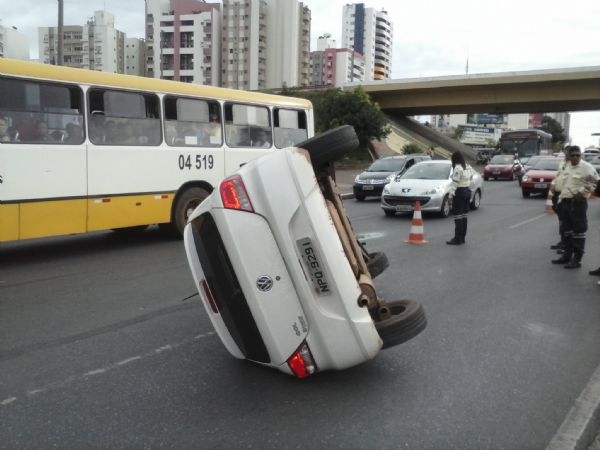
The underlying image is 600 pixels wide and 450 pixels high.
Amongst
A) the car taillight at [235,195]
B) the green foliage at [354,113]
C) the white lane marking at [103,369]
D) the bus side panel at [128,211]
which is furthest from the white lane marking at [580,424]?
the green foliage at [354,113]

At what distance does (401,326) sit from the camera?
149 inches

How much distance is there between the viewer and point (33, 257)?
28.5ft

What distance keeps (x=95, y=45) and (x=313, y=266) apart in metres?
124

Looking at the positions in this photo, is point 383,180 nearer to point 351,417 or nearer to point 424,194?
point 424,194

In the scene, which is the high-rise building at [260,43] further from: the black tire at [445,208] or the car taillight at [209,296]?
the car taillight at [209,296]

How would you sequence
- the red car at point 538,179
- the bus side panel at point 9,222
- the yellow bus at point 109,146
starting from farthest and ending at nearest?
1. the red car at point 538,179
2. the yellow bus at point 109,146
3. the bus side panel at point 9,222

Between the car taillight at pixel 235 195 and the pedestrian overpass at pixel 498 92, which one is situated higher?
the pedestrian overpass at pixel 498 92

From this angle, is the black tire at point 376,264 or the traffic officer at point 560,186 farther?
the traffic officer at point 560,186

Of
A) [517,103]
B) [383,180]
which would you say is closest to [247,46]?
[517,103]

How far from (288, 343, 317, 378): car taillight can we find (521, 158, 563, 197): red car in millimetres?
18761

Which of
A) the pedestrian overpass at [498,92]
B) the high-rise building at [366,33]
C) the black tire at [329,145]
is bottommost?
the black tire at [329,145]

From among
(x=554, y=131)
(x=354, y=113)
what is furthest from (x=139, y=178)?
(x=554, y=131)

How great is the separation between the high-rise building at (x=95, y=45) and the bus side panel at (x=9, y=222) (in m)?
111

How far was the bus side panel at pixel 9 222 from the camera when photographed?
761cm
